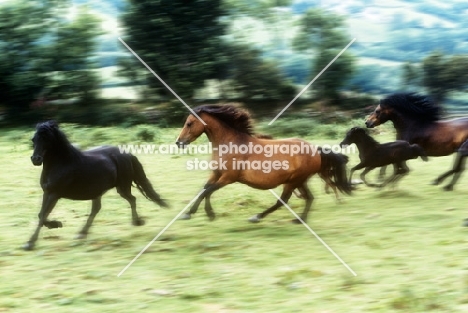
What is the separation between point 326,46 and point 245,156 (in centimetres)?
1714

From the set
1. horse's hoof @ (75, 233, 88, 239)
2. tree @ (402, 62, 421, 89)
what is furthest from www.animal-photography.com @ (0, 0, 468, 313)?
A: tree @ (402, 62, 421, 89)

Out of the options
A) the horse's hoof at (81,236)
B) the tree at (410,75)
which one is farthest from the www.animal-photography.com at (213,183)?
the tree at (410,75)

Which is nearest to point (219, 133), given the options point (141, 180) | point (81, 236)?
point (141, 180)

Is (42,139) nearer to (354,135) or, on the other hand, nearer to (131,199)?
(131,199)

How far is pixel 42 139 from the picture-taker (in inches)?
272

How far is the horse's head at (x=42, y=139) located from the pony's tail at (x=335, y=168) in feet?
10.0

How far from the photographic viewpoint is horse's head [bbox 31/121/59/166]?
6844mm

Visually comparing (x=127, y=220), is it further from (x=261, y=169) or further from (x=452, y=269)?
(x=452, y=269)

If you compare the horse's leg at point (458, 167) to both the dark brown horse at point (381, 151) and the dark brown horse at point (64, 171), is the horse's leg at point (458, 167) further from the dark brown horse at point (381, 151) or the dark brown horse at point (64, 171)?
the dark brown horse at point (64, 171)

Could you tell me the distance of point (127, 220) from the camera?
28.4ft

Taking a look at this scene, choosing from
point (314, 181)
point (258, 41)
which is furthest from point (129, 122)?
point (314, 181)

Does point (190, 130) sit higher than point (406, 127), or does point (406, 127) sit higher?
point (190, 130)

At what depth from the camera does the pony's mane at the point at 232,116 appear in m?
8.02

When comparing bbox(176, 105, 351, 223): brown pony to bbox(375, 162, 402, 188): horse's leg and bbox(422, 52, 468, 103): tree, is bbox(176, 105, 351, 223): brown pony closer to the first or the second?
→ bbox(375, 162, 402, 188): horse's leg
